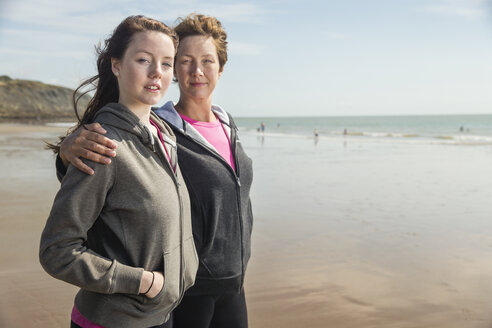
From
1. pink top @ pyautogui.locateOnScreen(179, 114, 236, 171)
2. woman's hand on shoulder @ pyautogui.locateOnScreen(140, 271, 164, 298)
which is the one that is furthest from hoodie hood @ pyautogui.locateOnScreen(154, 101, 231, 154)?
woman's hand on shoulder @ pyautogui.locateOnScreen(140, 271, 164, 298)

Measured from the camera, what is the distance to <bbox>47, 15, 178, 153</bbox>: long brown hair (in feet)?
5.18

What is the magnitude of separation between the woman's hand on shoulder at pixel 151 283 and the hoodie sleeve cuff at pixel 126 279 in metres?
0.02

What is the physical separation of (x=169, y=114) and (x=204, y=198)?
1.35ft

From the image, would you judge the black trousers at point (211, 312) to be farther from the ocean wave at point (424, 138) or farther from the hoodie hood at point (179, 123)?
the ocean wave at point (424, 138)

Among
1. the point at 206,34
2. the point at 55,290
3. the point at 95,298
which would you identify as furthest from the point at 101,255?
the point at 55,290

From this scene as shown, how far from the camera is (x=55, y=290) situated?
4.21 metres

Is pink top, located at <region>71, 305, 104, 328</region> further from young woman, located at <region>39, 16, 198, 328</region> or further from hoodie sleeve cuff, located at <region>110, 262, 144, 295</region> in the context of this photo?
hoodie sleeve cuff, located at <region>110, 262, 144, 295</region>

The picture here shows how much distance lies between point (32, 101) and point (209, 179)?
66267mm

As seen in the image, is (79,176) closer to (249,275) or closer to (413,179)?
(249,275)

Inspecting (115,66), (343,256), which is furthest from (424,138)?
(115,66)

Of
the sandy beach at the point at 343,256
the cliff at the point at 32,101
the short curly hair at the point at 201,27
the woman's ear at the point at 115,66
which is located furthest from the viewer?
the cliff at the point at 32,101

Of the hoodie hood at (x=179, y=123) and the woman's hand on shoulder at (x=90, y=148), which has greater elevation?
the hoodie hood at (x=179, y=123)

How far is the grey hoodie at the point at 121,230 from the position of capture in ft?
4.42

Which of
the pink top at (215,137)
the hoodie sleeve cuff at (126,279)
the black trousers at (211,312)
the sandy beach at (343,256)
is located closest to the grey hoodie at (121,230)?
the hoodie sleeve cuff at (126,279)
